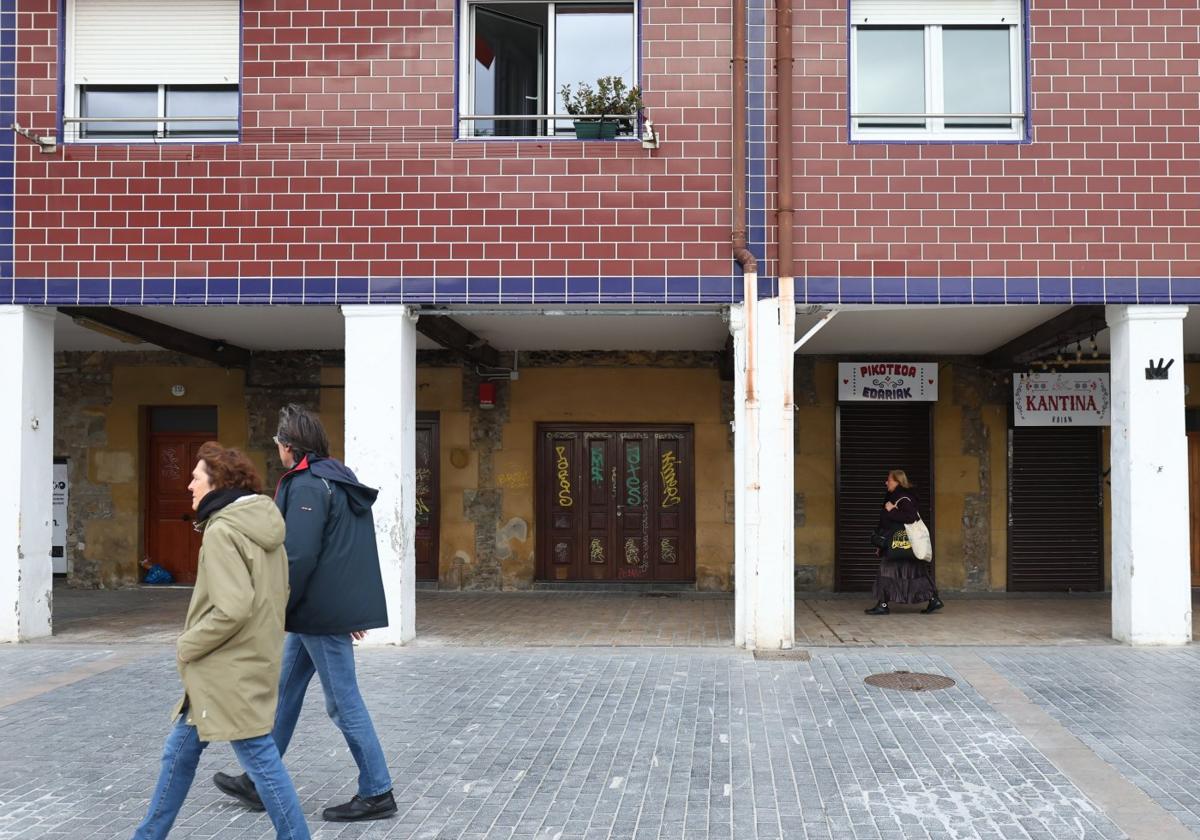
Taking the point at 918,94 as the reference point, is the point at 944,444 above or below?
below

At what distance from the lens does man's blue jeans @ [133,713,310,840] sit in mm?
4105

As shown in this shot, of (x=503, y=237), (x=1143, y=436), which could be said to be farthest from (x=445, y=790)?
(x=1143, y=436)

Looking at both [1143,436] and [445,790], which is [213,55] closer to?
[445,790]

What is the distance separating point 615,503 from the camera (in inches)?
544

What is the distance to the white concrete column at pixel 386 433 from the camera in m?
9.27

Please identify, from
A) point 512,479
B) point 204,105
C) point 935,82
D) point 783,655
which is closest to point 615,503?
point 512,479

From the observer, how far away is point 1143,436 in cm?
920

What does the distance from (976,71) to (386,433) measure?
624cm

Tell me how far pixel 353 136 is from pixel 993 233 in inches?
225

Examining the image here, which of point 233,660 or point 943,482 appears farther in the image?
point 943,482

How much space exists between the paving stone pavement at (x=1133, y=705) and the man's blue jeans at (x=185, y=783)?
3.84 metres

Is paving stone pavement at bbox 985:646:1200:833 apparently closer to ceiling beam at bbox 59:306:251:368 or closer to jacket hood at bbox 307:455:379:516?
jacket hood at bbox 307:455:379:516

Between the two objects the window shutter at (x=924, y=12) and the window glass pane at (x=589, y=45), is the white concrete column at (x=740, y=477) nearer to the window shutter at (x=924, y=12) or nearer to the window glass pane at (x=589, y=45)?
the window glass pane at (x=589, y=45)

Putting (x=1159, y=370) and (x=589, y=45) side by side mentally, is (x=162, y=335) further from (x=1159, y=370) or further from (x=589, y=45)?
(x=1159, y=370)
